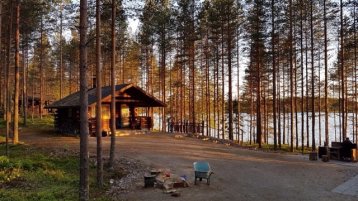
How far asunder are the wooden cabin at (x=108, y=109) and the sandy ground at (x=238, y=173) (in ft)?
13.8

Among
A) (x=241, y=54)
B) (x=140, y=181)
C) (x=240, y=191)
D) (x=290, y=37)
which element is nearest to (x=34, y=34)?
(x=241, y=54)

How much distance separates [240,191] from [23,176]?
8.29 m

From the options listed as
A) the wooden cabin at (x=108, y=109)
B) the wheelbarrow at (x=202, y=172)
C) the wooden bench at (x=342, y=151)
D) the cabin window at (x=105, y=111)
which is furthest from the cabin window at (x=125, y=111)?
the wheelbarrow at (x=202, y=172)

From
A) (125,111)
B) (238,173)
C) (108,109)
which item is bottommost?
(238,173)

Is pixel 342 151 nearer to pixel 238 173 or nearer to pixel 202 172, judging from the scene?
pixel 238 173

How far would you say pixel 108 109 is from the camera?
29141 mm

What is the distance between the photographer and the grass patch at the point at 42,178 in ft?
33.9

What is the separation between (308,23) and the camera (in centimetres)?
2895

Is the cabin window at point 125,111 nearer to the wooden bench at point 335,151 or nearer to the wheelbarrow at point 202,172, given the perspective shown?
the wooden bench at point 335,151

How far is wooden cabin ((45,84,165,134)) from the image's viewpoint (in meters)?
27.1

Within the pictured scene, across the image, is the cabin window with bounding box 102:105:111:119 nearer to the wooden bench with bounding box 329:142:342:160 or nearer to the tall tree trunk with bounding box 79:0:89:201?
the wooden bench with bounding box 329:142:342:160

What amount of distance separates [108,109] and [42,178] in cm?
1638

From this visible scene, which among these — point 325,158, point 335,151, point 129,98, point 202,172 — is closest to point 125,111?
point 129,98

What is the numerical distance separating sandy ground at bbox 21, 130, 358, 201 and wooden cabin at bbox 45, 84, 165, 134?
420cm
